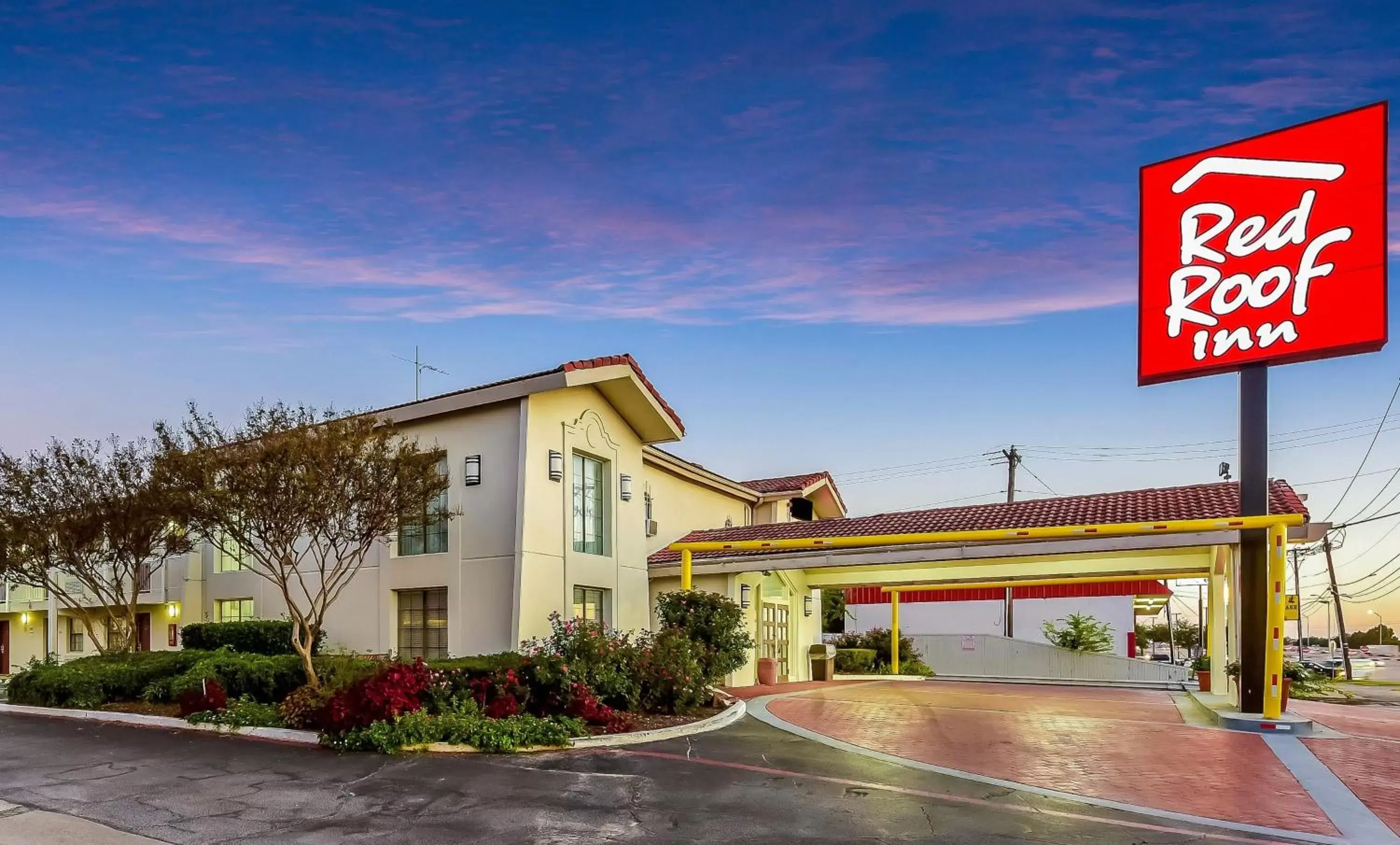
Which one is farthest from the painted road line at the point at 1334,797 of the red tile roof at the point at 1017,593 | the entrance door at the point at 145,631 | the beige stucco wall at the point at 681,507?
the red tile roof at the point at 1017,593

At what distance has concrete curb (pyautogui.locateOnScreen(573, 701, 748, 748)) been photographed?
46.1 ft

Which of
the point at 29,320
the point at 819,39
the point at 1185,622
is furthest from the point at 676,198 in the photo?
the point at 1185,622

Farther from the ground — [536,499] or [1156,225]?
[1156,225]

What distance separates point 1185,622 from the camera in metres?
91.3

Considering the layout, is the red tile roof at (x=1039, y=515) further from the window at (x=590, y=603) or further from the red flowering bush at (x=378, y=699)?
the red flowering bush at (x=378, y=699)

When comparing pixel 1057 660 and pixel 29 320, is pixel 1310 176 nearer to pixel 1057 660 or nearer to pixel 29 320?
pixel 29 320

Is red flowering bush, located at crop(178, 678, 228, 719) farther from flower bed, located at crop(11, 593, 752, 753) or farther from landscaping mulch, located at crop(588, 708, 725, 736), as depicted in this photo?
landscaping mulch, located at crop(588, 708, 725, 736)

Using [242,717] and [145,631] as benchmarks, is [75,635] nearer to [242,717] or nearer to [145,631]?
[145,631]

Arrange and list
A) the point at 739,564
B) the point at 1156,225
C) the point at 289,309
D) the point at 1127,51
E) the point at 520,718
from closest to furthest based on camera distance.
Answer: the point at 520,718 → the point at 1127,51 → the point at 1156,225 → the point at 289,309 → the point at 739,564

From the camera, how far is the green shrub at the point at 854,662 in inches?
1341

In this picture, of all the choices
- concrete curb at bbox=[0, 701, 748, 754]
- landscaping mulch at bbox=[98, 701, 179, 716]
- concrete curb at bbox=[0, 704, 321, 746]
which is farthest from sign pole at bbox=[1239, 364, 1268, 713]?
landscaping mulch at bbox=[98, 701, 179, 716]

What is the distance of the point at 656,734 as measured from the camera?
14828 millimetres

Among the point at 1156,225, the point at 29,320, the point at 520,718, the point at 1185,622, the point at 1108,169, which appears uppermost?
the point at 1108,169

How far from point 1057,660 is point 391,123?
3341 cm
